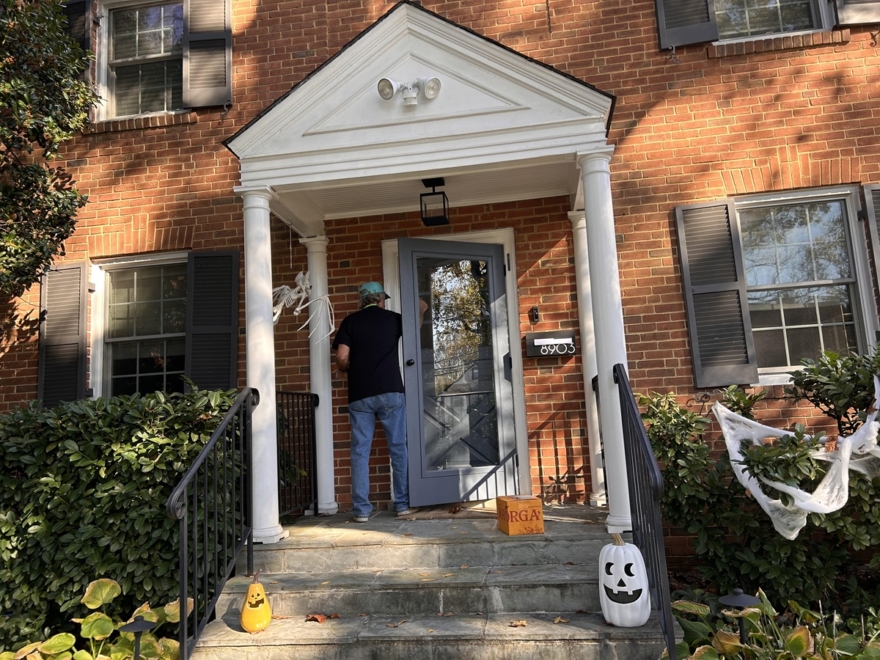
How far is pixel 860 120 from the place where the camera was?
5.24m

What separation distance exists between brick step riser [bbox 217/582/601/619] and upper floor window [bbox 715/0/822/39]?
4472mm

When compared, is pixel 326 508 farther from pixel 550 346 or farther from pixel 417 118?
pixel 417 118

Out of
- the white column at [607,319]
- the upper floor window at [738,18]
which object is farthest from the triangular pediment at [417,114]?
the upper floor window at [738,18]

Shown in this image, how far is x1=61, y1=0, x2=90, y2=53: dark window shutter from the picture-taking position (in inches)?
245

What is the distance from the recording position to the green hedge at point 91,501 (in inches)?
158

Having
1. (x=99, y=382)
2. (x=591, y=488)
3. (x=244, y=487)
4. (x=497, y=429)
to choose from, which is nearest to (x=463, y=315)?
(x=497, y=429)

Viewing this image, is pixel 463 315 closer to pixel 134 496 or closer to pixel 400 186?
pixel 400 186

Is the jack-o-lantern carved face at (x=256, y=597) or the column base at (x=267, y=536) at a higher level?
the column base at (x=267, y=536)

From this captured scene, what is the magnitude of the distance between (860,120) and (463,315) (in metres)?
3.31

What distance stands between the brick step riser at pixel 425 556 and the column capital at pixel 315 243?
7.92 feet

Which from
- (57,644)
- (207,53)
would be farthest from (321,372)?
(207,53)

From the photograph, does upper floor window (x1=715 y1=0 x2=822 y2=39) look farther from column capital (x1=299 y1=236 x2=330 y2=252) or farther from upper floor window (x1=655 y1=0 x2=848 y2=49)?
column capital (x1=299 y1=236 x2=330 y2=252)

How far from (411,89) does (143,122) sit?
2851 mm

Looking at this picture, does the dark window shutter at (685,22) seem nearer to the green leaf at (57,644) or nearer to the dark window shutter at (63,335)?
the dark window shutter at (63,335)
